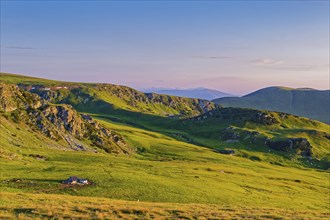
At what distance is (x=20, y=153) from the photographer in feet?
359

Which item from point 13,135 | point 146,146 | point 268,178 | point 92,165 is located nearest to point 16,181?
point 92,165

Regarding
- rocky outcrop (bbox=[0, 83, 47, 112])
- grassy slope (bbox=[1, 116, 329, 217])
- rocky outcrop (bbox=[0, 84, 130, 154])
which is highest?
rocky outcrop (bbox=[0, 83, 47, 112])

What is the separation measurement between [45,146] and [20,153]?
22.4 meters

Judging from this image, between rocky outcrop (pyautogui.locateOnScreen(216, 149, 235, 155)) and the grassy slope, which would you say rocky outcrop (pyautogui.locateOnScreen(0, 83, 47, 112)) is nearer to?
the grassy slope

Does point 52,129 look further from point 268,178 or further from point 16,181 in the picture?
point 268,178

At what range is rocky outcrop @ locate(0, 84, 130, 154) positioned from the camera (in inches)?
5925

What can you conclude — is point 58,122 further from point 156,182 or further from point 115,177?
point 156,182

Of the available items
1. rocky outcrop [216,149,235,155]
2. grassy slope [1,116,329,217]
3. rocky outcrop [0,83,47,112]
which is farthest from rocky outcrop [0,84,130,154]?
rocky outcrop [216,149,235,155]

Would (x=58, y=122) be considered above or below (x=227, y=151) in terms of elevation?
above

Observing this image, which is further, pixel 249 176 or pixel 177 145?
pixel 177 145

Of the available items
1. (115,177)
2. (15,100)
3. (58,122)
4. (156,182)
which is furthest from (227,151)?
(115,177)

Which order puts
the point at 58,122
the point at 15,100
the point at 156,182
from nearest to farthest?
1. the point at 156,182
2. the point at 15,100
3. the point at 58,122

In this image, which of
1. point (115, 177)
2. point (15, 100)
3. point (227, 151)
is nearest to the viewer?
point (115, 177)

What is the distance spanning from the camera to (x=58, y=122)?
164m
